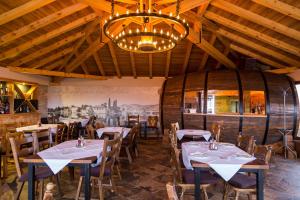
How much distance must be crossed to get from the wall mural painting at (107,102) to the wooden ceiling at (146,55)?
2.41 feet

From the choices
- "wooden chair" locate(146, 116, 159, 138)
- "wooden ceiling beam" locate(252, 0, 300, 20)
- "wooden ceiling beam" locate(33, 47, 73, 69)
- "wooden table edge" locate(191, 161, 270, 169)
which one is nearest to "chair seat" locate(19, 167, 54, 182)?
"wooden table edge" locate(191, 161, 270, 169)

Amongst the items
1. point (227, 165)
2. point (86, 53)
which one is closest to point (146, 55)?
point (86, 53)

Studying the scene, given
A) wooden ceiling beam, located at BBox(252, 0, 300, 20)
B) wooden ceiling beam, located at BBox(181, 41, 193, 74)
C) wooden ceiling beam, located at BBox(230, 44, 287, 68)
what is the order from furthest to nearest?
wooden ceiling beam, located at BBox(181, 41, 193, 74) < wooden ceiling beam, located at BBox(230, 44, 287, 68) < wooden ceiling beam, located at BBox(252, 0, 300, 20)

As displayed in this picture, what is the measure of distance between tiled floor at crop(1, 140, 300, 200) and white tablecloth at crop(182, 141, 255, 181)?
2.44 feet

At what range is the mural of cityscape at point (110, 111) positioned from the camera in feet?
31.6

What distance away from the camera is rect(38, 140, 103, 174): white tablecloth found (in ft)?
8.72

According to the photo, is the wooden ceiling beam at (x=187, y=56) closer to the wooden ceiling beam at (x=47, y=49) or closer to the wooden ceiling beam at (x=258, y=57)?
the wooden ceiling beam at (x=258, y=57)

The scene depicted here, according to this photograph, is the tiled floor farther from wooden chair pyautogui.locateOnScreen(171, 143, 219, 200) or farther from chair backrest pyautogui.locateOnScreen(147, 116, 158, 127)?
chair backrest pyautogui.locateOnScreen(147, 116, 158, 127)

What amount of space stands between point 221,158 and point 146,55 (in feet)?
20.5

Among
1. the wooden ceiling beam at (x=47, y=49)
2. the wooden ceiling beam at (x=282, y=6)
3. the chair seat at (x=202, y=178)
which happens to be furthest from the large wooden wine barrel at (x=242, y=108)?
the wooden ceiling beam at (x=47, y=49)

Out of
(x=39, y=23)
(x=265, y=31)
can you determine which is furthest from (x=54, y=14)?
(x=265, y=31)

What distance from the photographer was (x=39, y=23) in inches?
199

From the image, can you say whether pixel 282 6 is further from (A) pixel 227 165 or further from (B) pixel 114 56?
(B) pixel 114 56

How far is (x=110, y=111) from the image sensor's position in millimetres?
9680
